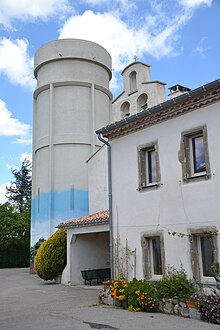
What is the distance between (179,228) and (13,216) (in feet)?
103

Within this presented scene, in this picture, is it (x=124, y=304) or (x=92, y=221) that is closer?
(x=124, y=304)

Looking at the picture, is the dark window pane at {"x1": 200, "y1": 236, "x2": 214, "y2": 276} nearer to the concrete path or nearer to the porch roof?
the concrete path

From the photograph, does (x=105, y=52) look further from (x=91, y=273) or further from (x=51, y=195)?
(x=91, y=273)

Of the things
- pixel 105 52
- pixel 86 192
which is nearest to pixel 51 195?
pixel 86 192

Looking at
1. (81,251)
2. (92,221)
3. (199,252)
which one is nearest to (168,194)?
(199,252)

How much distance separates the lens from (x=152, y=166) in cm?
1209

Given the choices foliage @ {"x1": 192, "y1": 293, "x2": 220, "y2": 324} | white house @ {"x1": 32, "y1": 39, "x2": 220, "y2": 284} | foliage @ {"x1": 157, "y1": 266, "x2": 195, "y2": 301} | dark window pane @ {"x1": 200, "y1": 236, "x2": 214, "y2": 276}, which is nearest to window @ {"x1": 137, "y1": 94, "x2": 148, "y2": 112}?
white house @ {"x1": 32, "y1": 39, "x2": 220, "y2": 284}

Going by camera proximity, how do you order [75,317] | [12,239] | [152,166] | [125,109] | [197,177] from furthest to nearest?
[12,239] → [125,109] → [152,166] → [197,177] → [75,317]

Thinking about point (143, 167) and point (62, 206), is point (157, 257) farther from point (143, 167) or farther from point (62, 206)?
point (62, 206)

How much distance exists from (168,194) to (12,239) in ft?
92.6

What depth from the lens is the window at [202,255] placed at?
9.88 metres

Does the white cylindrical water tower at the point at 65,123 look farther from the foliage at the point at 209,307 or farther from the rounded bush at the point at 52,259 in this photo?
the foliage at the point at 209,307

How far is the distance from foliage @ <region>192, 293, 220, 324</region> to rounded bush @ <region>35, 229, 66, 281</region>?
993 cm

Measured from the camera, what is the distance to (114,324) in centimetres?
821
